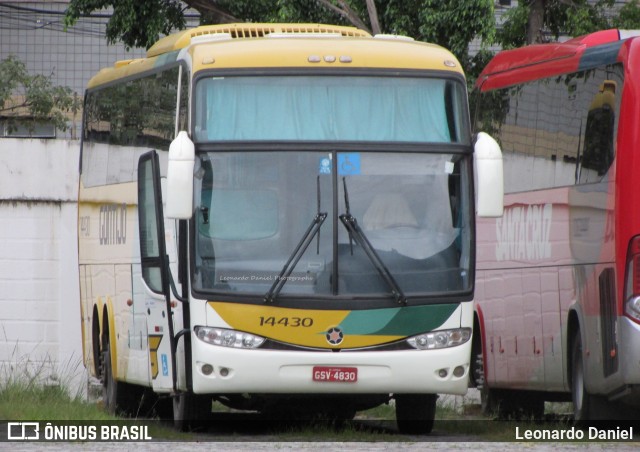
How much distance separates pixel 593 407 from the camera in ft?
44.5

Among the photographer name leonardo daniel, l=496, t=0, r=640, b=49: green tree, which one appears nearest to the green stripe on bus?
the photographer name leonardo daniel

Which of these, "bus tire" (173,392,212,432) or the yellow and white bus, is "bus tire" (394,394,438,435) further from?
"bus tire" (173,392,212,432)

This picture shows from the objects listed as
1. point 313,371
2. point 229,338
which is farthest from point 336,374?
point 229,338

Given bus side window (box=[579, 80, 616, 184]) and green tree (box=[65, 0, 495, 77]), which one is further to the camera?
green tree (box=[65, 0, 495, 77])

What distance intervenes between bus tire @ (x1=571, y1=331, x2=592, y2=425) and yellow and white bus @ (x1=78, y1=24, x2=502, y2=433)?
4.25 ft

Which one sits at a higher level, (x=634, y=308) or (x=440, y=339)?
(x=634, y=308)

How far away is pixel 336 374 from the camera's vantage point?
12367 mm

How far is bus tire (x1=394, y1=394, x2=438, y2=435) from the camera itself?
13781 mm

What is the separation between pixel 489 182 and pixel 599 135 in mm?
1249

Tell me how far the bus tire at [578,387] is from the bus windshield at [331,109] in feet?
7.55

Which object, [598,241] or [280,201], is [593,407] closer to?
[598,241]

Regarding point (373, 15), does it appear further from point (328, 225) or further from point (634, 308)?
point (634, 308)

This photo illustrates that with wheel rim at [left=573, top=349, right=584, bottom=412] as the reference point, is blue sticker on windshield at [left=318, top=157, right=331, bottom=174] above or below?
above

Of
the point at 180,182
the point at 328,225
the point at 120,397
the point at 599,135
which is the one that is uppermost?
the point at 599,135
